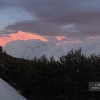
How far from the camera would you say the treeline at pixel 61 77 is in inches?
863

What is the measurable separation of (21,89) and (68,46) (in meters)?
167

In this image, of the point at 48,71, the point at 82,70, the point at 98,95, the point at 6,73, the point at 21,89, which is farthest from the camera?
the point at 6,73

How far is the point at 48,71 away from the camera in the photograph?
24.6 metres

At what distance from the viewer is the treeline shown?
2192 cm

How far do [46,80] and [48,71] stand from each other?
0.79 m

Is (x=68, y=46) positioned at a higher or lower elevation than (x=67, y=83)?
higher

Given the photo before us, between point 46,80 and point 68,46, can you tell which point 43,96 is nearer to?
point 46,80

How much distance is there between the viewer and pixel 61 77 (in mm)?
23406

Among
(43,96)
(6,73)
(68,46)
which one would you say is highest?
(68,46)

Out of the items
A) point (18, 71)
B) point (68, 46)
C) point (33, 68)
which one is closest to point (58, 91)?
Answer: point (33, 68)

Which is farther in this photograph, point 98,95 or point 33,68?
point 33,68

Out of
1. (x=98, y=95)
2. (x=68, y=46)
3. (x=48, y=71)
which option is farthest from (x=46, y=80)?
(x=68, y=46)

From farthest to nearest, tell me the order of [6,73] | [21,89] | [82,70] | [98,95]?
[6,73] → [21,89] → [82,70] → [98,95]

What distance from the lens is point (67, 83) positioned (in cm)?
2202
